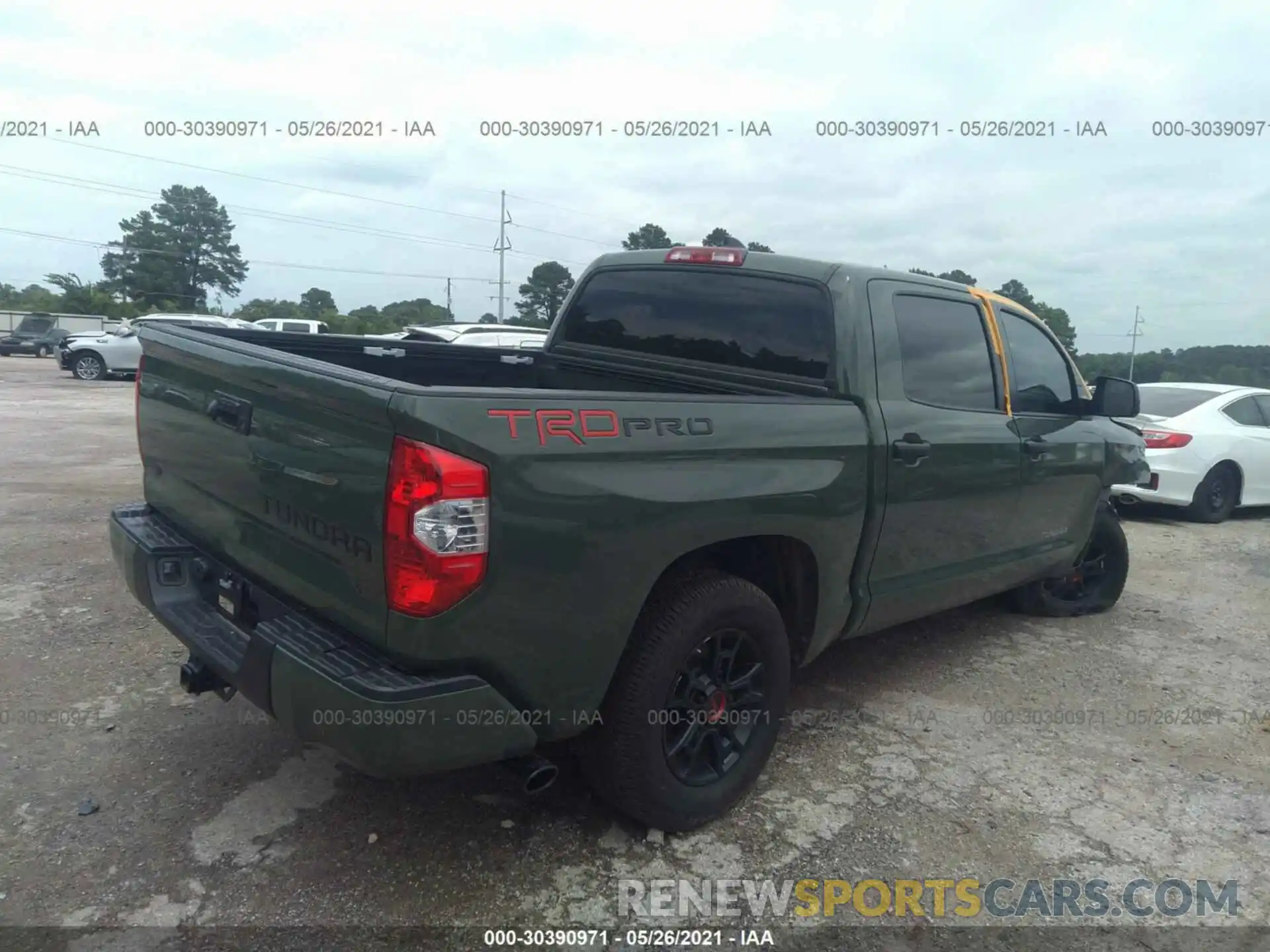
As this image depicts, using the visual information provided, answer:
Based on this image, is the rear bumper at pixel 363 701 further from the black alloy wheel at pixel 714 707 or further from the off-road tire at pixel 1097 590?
the off-road tire at pixel 1097 590

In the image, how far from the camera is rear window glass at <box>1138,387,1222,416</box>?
29.2ft

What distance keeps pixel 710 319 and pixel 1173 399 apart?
23.4 ft

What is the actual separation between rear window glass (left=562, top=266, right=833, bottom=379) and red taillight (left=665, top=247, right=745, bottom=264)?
0.16 ft

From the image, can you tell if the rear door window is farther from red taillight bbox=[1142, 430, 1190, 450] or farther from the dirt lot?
red taillight bbox=[1142, 430, 1190, 450]

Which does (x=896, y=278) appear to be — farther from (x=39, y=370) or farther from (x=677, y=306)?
(x=39, y=370)

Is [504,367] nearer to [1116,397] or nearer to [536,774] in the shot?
[536,774]

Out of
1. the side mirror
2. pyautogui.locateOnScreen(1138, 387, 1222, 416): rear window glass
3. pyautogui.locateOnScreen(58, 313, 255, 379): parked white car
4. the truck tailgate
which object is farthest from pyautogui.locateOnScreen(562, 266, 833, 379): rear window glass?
pyautogui.locateOnScreen(58, 313, 255, 379): parked white car

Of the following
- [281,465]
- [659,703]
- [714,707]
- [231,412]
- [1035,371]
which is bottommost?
[714,707]

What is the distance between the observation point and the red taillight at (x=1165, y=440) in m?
8.61

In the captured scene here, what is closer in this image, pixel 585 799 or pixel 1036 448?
pixel 585 799

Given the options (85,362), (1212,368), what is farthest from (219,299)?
(1212,368)

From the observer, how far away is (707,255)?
4.00 m

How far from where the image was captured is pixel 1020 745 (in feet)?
12.6

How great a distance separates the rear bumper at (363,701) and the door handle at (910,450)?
71.0 inches
